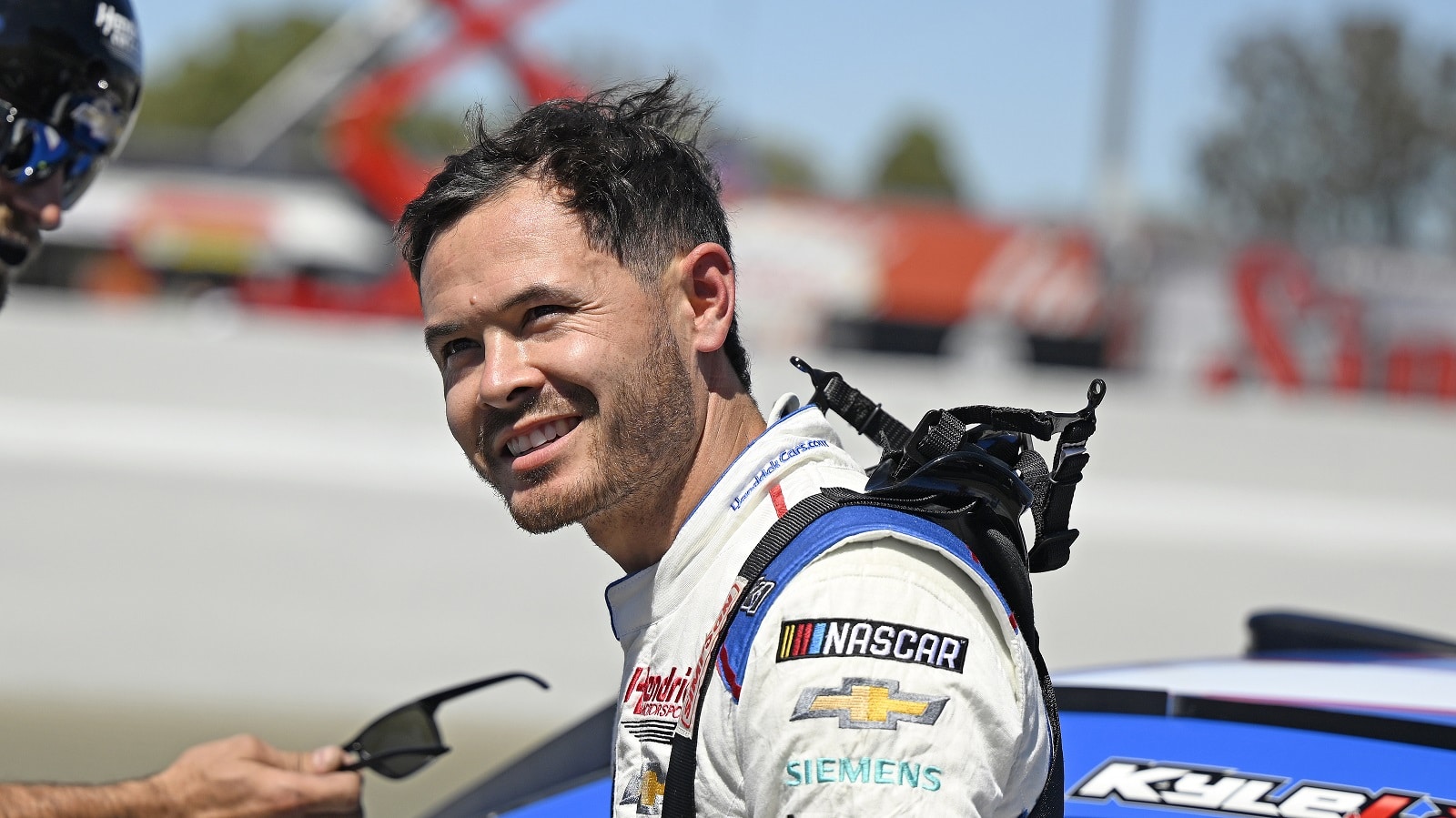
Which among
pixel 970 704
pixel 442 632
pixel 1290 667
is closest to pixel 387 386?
pixel 442 632

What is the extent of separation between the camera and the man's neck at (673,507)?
Result: 159cm

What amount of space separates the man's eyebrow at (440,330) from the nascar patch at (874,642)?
528 mm

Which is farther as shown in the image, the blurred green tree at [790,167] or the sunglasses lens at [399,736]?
the blurred green tree at [790,167]

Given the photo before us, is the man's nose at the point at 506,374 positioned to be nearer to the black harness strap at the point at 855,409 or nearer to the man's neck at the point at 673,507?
the man's neck at the point at 673,507

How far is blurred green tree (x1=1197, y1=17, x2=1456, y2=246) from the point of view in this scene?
31203 millimetres

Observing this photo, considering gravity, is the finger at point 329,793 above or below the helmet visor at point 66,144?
below

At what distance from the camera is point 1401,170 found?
31453 millimetres

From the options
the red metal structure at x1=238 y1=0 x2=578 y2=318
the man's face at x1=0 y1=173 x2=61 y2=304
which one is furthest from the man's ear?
the red metal structure at x1=238 y1=0 x2=578 y2=318

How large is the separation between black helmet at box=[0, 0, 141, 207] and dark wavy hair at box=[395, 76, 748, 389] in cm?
118

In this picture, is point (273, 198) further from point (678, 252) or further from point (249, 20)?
point (249, 20)

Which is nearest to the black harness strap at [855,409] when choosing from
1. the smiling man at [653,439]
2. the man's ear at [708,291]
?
the smiling man at [653,439]

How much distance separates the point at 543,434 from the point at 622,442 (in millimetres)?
84

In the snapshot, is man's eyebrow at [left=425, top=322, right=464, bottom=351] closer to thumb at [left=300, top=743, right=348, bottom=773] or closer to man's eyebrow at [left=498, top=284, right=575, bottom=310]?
man's eyebrow at [left=498, top=284, right=575, bottom=310]

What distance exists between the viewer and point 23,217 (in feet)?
8.38
